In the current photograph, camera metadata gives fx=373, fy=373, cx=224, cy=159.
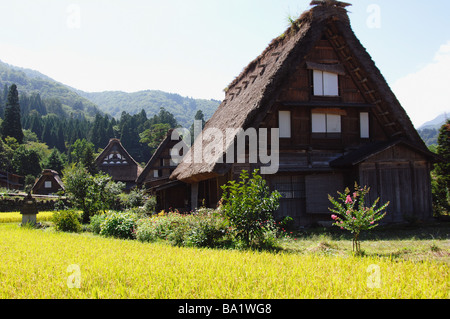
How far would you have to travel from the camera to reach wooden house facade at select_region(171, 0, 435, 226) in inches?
494

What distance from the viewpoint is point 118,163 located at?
37938mm

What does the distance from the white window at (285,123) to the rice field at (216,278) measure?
7478 mm

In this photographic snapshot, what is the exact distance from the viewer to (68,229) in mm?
13352

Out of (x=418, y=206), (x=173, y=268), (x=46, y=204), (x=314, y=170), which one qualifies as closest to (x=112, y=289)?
(x=173, y=268)

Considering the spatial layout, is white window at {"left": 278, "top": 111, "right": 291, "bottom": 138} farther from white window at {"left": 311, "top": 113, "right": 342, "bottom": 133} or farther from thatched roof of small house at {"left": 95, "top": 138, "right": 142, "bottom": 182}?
thatched roof of small house at {"left": 95, "top": 138, "right": 142, "bottom": 182}

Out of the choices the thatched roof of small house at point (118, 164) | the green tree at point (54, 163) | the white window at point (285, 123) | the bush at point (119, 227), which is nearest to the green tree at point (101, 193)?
the bush at point (119, 227)

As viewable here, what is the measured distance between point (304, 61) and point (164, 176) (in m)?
14.1

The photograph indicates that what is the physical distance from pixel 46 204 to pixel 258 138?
62.4ft

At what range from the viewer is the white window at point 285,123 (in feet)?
43.3

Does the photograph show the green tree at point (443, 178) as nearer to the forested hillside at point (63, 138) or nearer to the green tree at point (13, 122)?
the forested hillside at point (63, 138)

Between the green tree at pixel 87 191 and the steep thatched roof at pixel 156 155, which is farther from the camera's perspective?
the steep thatched roof at pixel 156 155

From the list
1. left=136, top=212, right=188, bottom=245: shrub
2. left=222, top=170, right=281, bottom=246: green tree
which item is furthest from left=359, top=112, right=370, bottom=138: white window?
left=136, top=212, right=188, bottom=245: shrub

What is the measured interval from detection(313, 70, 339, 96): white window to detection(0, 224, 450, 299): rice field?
8801 millimetres
